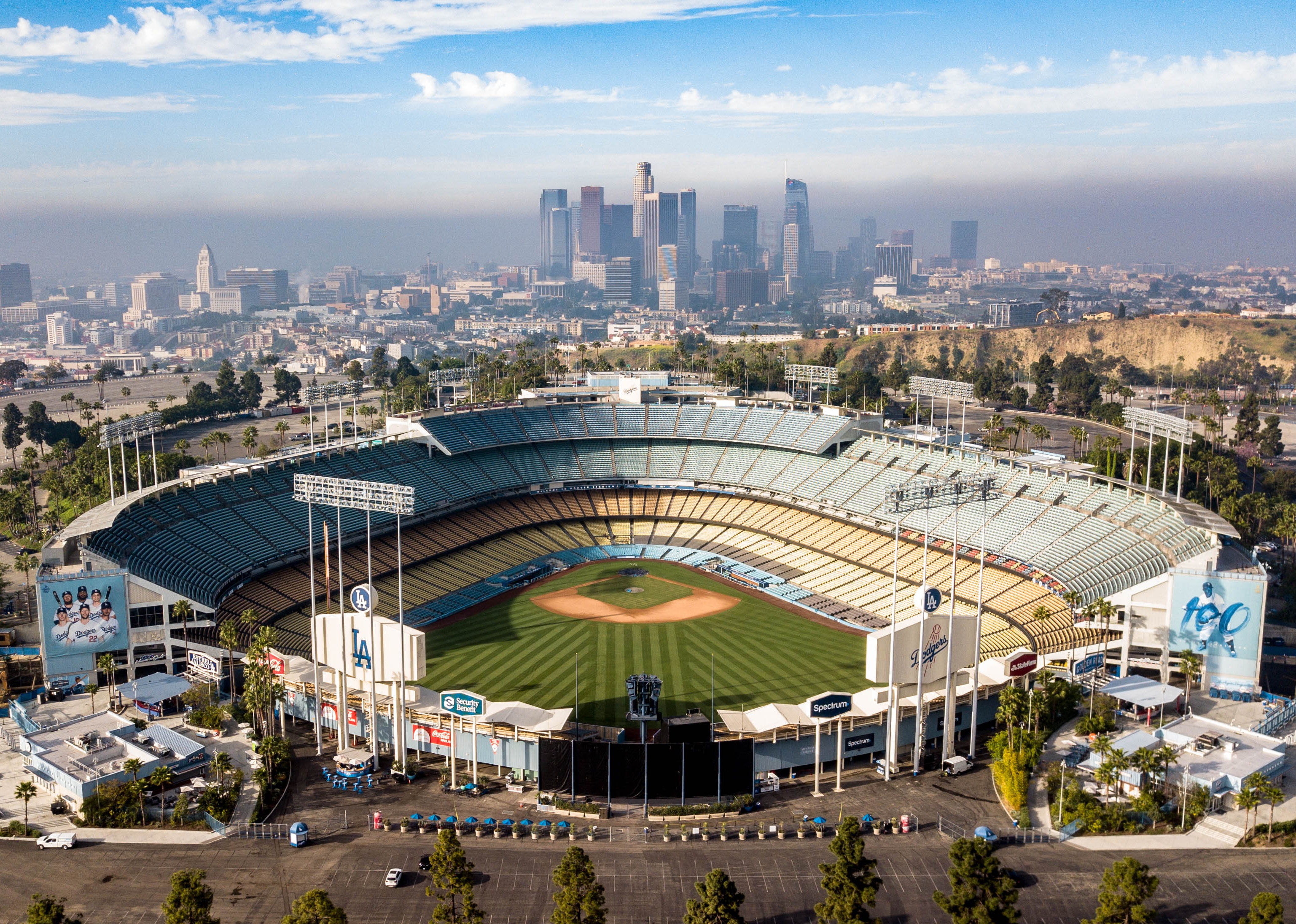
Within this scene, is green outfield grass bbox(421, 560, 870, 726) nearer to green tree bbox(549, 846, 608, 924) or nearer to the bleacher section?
the bleacher section

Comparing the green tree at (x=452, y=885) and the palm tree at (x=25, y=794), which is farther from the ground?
Result: the green tree at (x=452, y=885)

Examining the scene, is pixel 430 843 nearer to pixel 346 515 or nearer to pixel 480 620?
pixel 480 620

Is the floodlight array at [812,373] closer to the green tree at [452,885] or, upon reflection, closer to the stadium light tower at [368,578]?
the stadium light tower at [368,578]

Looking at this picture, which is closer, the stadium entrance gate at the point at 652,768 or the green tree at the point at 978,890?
the green tree at the point at 978,890

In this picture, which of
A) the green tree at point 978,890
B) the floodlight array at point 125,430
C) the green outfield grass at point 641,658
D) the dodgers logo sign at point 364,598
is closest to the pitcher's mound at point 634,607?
the green outfield grass at point 641,658

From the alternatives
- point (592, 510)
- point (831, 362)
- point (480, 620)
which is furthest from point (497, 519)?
point (831, 362)

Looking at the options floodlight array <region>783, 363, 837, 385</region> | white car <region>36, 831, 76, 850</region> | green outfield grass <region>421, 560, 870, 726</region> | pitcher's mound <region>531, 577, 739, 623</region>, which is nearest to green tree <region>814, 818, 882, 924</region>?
green outfield grass <region>421, 560, 870, 726</region>

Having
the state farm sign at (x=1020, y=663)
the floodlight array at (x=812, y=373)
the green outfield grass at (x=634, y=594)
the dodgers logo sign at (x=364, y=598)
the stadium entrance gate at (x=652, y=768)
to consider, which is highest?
the floodlight array at (x=812, y=373)
